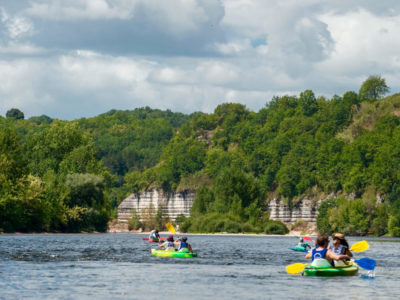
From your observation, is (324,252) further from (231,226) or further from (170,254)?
(231,226)

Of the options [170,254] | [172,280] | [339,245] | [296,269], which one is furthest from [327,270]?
[170,254]

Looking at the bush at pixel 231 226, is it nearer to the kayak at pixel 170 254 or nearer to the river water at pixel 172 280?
the kayak at pixel 170 254

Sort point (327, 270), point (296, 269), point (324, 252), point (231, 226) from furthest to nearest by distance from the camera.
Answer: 1. point (231, 226)
2. point (296, 269)
3. point (324, 252)
4. point (327, 270)

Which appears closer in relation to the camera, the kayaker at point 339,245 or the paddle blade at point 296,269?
the kayaker at point 339,245

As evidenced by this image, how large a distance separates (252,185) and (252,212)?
5.73 meters

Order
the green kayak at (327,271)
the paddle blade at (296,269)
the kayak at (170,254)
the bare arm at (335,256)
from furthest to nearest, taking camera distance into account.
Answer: the kayak at (170,254) < the paddle blade at (296,269) < the bare arm at (335,256) < the green kayak at (327,271)

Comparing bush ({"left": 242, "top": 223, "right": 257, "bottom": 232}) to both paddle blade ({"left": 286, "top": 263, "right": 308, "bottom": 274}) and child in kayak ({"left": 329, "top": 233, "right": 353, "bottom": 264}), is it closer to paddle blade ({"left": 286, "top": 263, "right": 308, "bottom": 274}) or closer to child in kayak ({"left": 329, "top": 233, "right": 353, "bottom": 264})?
paddle blade ({"left": 286, "top": 263, "right": 308, "bottom": 274})

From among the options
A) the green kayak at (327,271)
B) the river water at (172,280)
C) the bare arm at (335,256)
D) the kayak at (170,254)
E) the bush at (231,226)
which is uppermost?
the bush at (231,226)

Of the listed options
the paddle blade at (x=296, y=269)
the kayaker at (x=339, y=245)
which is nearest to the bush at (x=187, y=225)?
the paddle blade at (x=296, y=269)

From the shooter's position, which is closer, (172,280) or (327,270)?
(172,280)

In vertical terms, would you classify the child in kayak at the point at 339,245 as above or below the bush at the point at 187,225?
below

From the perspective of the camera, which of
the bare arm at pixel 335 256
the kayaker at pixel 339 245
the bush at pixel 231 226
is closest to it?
the bare arm at pixel 335 256

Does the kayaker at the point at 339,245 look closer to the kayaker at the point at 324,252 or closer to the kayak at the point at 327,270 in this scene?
the kayaker at the point at 324,252

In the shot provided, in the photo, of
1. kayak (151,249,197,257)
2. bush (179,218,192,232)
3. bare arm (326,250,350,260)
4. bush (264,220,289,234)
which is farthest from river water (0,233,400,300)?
bush (179,218,192,232)
